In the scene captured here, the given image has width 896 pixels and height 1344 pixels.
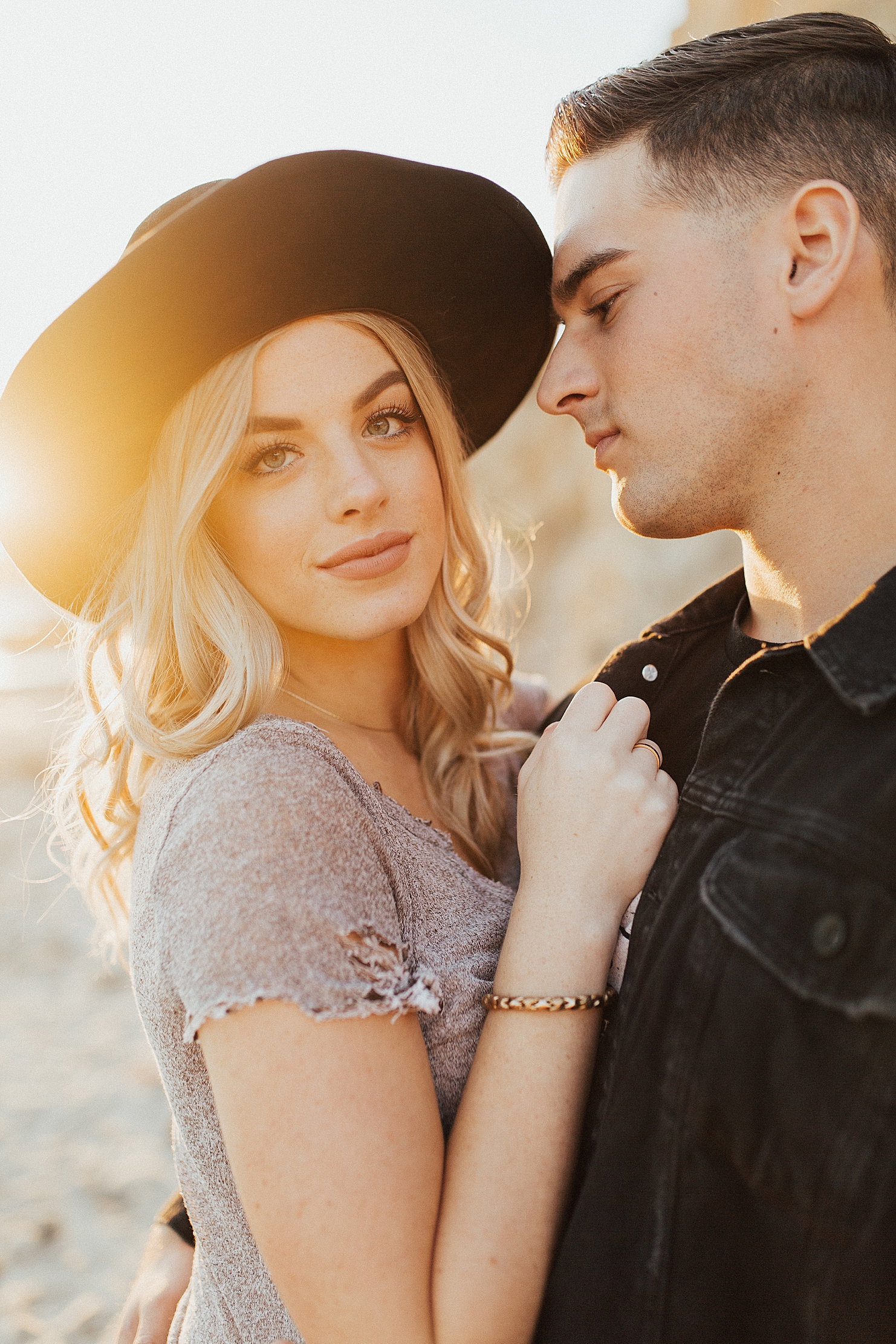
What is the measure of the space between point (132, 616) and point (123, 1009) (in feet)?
19.1

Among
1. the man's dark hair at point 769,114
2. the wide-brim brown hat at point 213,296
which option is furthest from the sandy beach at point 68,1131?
the man's dark hair at point 769,114

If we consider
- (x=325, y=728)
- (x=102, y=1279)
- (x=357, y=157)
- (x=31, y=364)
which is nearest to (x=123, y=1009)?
(x=102, y=1279)

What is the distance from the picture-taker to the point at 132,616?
6.93 ft

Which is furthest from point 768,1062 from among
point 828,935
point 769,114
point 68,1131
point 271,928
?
point 68,1131

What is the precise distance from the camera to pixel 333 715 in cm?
221

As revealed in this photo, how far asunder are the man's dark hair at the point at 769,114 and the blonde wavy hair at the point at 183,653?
0.68 meters

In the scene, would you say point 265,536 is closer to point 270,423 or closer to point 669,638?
point 270,423

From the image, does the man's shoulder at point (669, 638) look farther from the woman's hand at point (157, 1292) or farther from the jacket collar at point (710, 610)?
the woman's hand at point (157, 1292)

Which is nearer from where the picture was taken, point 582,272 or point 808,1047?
point 808,1047

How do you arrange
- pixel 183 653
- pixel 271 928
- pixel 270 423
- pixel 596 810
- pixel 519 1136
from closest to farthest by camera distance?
pixel 271 928, pixel 519 1136, pixel 596 810, pixel 270 423, pixel 183 653

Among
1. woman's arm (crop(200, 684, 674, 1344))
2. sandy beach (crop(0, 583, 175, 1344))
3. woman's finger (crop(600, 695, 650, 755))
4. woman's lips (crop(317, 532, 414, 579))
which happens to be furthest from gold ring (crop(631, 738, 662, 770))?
sandy beach (crop(0, 583, 175, 1344))

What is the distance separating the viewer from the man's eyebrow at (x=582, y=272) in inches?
75.0

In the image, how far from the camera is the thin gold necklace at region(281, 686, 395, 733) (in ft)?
7.11

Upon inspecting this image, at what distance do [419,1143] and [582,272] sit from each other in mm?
1692
